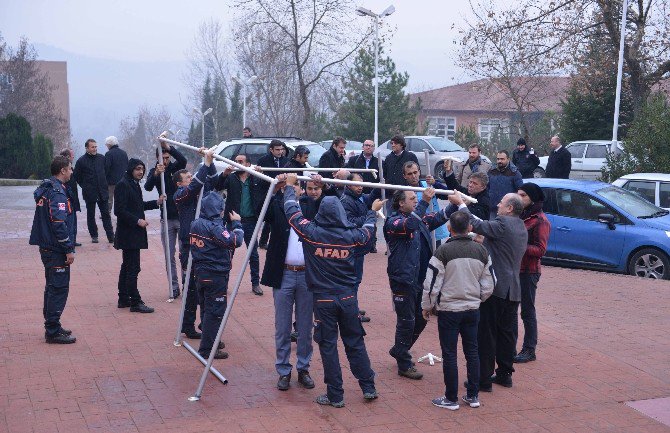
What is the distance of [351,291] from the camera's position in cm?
690

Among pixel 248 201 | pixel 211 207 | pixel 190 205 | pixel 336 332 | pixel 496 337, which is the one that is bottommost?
pixel 496 337

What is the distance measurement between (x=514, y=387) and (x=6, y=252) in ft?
34.4

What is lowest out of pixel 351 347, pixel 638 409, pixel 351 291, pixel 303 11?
pixel 638 409

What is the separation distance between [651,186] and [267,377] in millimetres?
10247

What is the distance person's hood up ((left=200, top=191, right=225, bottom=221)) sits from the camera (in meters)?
7.85

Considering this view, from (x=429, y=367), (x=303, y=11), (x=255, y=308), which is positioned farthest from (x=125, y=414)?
(x=303, y=11)

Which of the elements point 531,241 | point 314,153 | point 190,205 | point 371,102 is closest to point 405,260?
point 531,241

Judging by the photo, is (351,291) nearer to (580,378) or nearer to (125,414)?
(125,414)

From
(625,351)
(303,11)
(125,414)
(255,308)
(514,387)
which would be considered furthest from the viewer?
(303,11)

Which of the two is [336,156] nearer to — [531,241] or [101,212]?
[531,241]

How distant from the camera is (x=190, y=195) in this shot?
9000 millimetres

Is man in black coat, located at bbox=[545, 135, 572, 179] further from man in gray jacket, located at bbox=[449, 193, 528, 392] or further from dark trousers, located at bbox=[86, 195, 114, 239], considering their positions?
man in gray jacket, located at bbox=[449, 193, 528, 392]

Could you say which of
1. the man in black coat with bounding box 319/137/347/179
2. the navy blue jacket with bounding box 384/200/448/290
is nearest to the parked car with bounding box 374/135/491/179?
the man in black coat with bounding box 319/137/347/179

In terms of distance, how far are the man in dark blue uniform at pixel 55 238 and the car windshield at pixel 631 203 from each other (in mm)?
8981
